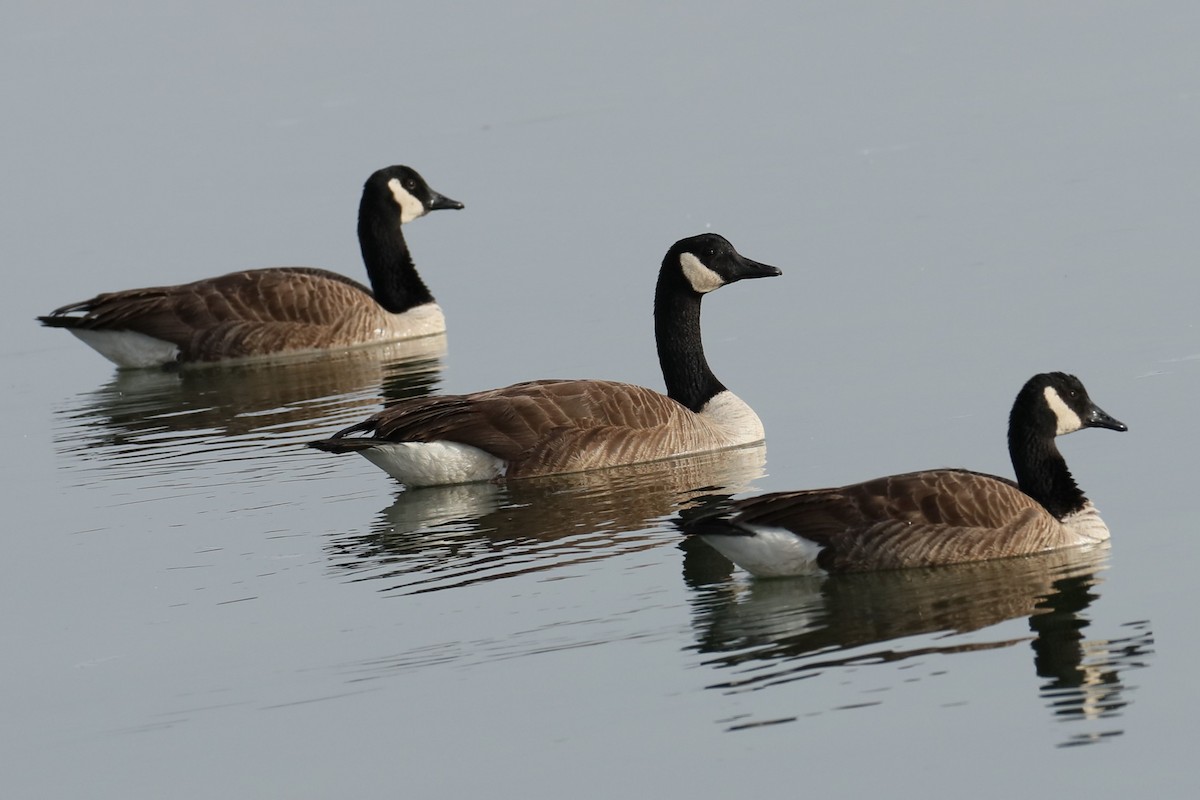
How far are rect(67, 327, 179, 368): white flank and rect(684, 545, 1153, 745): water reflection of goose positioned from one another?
36.8 ft

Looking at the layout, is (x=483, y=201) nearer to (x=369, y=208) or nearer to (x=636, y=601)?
(x=369, y=208)

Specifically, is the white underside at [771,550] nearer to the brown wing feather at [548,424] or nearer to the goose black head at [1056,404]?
the goose black head at [1056,404]

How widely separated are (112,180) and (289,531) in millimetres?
17017

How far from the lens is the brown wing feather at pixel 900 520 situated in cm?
1162

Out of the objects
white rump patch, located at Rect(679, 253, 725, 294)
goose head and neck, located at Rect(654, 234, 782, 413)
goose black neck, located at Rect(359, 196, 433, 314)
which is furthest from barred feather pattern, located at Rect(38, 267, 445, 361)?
white rump patch, located at Rect(679, 253, 725, 294)

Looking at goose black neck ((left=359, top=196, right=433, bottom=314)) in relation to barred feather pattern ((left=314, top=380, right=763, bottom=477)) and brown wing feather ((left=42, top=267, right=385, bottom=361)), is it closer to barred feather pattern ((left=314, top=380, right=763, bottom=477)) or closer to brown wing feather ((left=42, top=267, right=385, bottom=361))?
brown wing feather ((left=42, top=267, right=385, bottom=361))

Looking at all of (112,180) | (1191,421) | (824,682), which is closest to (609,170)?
(112,180)

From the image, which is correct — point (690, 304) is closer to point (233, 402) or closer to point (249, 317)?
point (233, 402)

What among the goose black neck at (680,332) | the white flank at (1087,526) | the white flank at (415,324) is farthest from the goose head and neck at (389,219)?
the white flank at (1087,526)

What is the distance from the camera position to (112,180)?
29688 millimetres

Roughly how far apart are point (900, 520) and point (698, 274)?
5.27 metres

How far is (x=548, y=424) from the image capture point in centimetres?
1512

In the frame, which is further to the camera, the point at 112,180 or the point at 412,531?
A: the point at 112,180

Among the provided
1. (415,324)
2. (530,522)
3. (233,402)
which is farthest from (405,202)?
(530,522)
